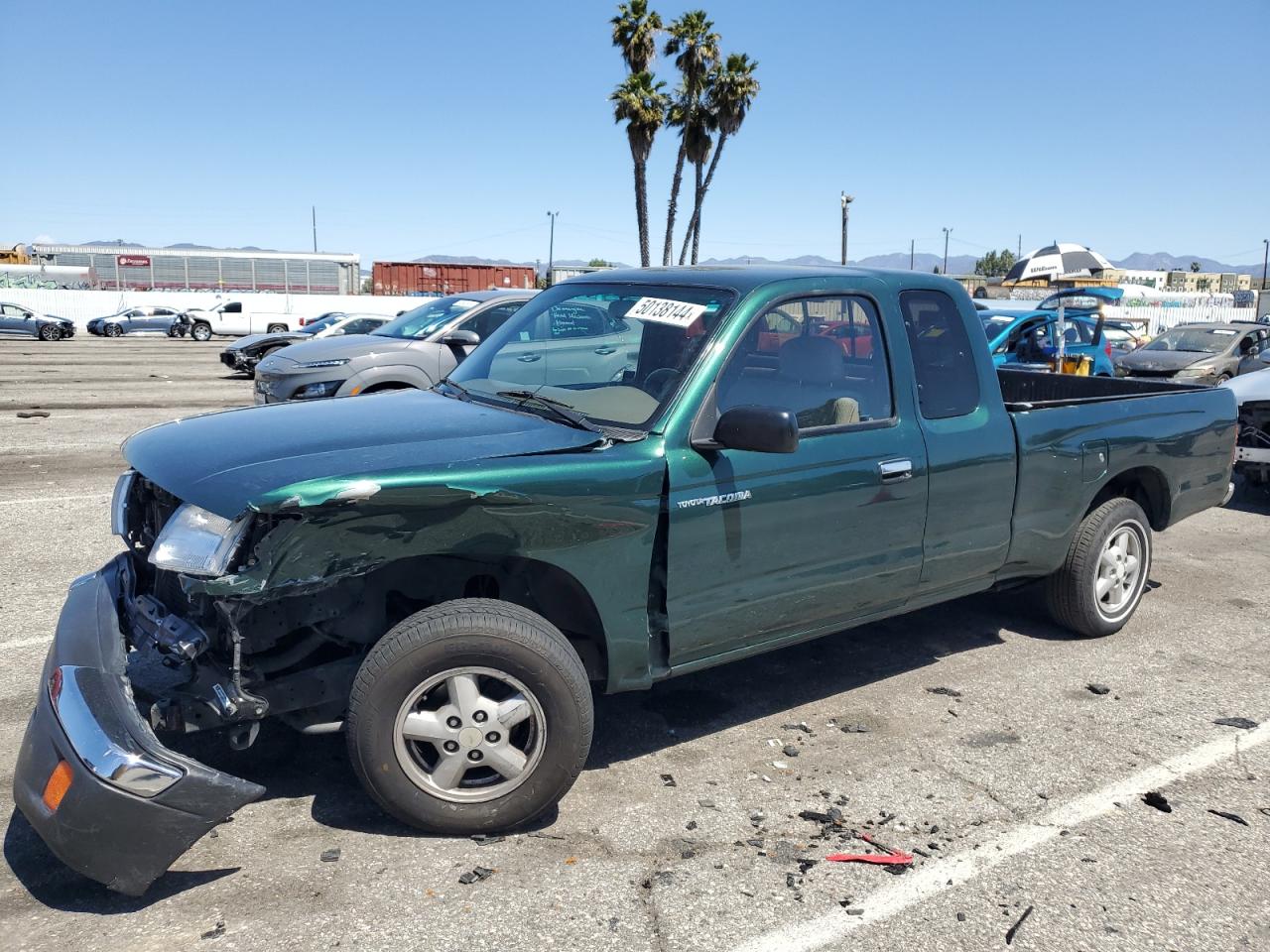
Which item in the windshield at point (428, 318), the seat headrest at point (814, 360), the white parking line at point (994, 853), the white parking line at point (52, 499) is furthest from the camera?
the windshield at point (428, 318)

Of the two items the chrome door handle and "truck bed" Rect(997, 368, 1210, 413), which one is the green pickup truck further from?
"truck bed" Rect(997, 368, 1210, 413)

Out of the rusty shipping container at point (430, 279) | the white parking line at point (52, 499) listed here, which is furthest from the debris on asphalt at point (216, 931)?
the rusty shipping container at point (430, 279)

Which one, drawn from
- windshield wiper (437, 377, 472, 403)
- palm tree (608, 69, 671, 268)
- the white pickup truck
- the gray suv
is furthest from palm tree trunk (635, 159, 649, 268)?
windshield wiper (437, 377, 472, 403)

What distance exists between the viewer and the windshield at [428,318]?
10969mm

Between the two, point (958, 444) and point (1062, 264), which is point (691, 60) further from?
point (958, 444)

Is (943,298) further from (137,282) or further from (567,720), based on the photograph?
(137,282)

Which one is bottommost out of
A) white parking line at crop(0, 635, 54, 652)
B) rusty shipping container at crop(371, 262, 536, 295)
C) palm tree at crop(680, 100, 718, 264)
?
white parking line at crop(0, 635, 54, 652)

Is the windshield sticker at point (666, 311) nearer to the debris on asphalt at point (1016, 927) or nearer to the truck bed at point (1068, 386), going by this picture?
the debris on asphalt at point (1016, 927)

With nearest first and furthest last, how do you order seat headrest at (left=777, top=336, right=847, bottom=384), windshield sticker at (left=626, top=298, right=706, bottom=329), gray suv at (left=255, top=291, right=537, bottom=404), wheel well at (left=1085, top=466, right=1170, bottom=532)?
windshield sticker at (left=626, top=298, right=706, bottom=329) < seat headrest at (left=777, top=336, right=847, bottom=384) < wheel well at (left=1085, top=466, right=1170, bottom=532) < gray suv at (left=255, top=291, right=537, bottom=404)

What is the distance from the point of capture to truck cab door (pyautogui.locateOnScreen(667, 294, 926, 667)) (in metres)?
3.63

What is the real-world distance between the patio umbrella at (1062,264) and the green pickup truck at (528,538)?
1635 centimetres

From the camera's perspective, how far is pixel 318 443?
336 centimetres

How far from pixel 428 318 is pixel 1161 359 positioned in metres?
15.3

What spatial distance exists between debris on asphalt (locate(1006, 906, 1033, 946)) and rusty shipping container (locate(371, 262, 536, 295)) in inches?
2322
